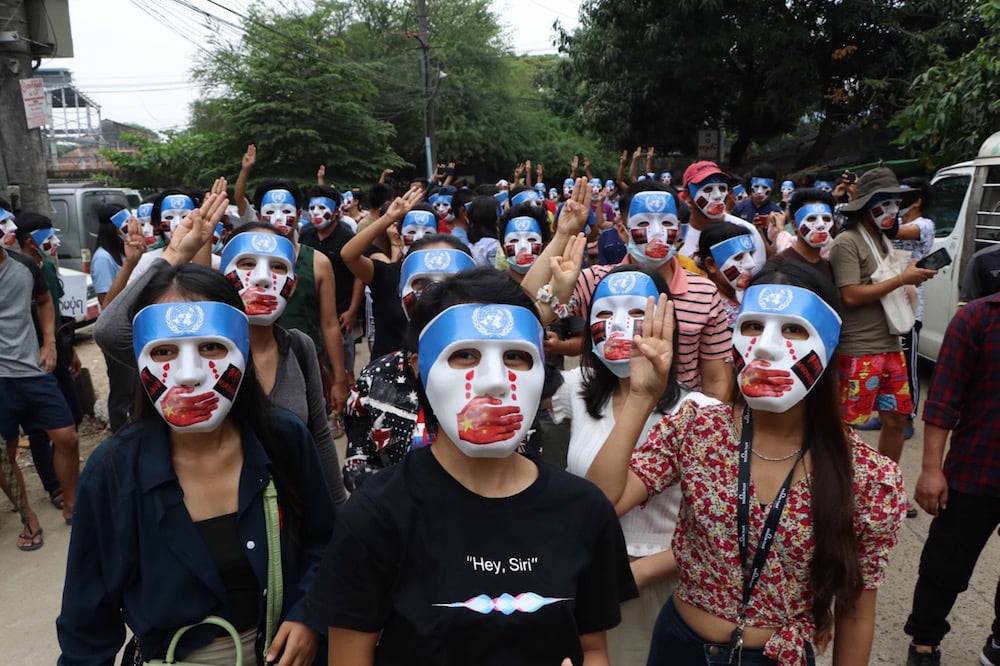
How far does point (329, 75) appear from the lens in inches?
966

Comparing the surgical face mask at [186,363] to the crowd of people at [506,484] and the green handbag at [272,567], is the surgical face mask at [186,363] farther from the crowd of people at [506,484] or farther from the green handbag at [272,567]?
the green handbag at [272,567]

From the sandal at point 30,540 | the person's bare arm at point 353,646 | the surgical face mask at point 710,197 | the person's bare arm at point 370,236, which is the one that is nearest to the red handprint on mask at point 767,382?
the person's bare arm at point 353,646

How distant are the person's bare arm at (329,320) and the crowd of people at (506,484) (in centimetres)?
117

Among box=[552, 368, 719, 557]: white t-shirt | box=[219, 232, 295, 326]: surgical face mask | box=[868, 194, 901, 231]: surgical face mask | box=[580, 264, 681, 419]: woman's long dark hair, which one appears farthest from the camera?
box=[868, 194, 901, 231]: surgical face mask

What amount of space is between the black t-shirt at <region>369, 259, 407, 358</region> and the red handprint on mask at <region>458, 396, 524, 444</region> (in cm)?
303

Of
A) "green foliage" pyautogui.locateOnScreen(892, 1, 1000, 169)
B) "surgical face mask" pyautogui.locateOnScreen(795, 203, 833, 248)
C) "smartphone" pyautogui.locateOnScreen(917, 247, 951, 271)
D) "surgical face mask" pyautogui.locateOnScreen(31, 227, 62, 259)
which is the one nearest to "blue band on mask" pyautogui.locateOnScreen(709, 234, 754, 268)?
"smartphone" pyautogui.locateOnScreen(917, 247, 951, 271)

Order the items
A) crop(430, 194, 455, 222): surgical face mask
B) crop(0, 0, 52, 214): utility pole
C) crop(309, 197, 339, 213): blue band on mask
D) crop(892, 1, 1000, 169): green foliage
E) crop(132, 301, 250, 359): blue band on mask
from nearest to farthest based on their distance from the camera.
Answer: crop(132, 301, 250, 359): blue band on mask < crop(309, 197, 339, 213): blue band on mask < crop(0, 0, 52, 214): utility pole < crop(430, 194, 455, 222): surgical face mask < crop(892, 1, 1000, 169): green foliage

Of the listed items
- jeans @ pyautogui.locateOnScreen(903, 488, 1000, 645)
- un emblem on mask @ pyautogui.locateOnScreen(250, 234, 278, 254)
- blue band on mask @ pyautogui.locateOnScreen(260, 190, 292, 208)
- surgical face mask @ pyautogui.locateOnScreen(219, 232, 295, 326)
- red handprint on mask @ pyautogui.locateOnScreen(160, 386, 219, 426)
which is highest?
blue band on mask @ pyautogui.locateOnScreen(260, 190, 292, 208)

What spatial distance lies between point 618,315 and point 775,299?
2.46 ft

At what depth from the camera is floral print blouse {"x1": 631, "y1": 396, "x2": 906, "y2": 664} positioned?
74.7 inches

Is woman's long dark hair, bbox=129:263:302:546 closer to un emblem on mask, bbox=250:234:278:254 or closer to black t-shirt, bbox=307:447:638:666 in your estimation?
black t-shirt, bbox=307:447:638:666

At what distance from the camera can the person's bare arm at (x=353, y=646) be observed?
5.08ft

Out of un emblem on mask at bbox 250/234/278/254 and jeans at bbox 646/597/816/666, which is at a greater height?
un emblem on mask at bbox 250/234/278/254

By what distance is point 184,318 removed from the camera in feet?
6.79
